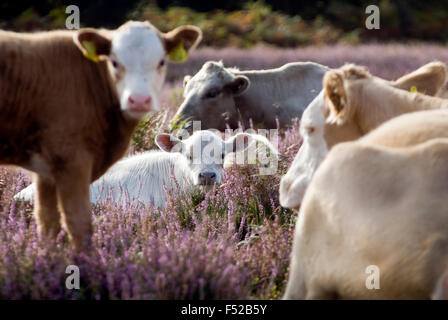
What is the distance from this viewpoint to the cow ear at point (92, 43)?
3727 mm

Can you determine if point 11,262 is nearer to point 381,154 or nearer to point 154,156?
point 381,154

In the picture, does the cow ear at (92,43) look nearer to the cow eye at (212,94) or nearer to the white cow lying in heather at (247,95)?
the white cow lying in heather at (247,95)

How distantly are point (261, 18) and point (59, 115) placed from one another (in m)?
25.7

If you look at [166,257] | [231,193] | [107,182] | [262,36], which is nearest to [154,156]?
[107,182]

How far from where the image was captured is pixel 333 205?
3029 millimetres

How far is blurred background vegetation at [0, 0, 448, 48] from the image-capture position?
974 inches

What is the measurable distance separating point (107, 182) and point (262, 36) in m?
20.5

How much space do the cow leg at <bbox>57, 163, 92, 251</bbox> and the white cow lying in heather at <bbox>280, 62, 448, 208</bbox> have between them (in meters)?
1.12

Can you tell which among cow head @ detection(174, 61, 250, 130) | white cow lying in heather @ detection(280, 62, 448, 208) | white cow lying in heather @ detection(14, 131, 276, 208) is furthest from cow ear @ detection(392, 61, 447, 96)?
cow head @ detection(174, 61, 250, 130)

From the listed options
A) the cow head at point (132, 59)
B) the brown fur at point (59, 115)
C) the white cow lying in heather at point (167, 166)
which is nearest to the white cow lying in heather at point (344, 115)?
the cow head at point (132, 59)

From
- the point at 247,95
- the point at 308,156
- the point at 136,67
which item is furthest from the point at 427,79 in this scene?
the point at 247,95

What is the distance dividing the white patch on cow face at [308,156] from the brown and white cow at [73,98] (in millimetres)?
874

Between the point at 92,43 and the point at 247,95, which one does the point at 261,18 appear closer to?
the point at 247,95

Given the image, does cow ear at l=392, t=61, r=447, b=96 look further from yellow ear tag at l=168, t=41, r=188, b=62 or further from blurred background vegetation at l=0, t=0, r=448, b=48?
blurred background vegetation at l=0, t=0, r=448, b=48
